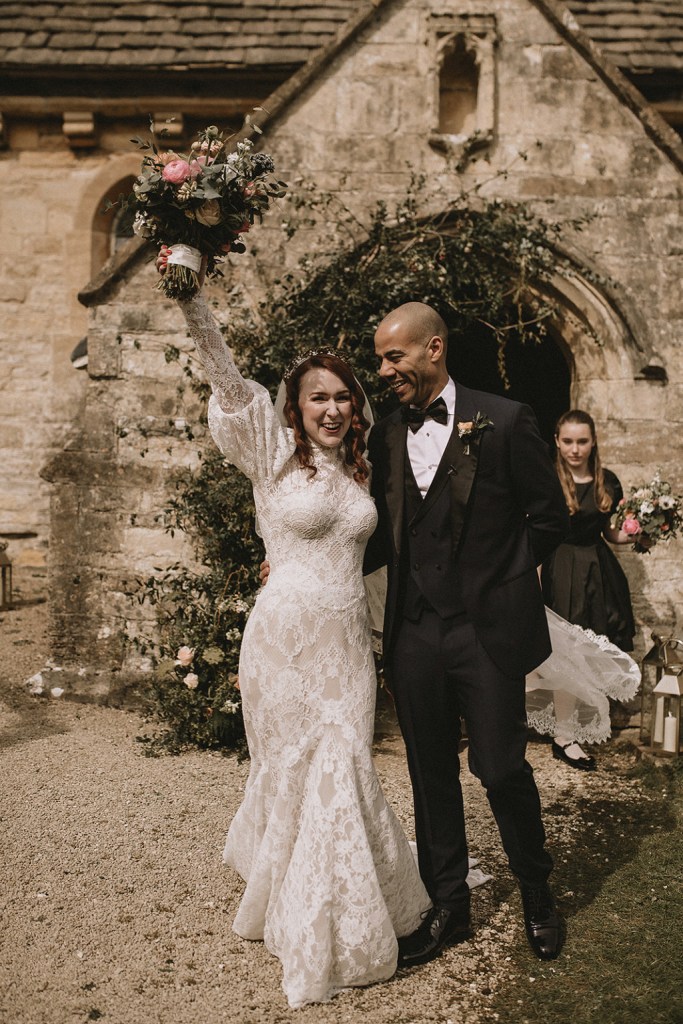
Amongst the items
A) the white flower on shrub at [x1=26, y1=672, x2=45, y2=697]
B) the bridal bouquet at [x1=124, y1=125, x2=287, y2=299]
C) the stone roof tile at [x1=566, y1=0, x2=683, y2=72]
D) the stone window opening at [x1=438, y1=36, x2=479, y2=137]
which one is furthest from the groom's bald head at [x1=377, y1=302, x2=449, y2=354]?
the stone roof tile at [x1=566, y1=0, x2=683, y2=72]

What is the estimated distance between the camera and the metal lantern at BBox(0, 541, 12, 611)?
28.4ft

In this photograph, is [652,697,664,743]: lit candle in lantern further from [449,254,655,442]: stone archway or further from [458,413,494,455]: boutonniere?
[458,413,494,455]: boutonniere

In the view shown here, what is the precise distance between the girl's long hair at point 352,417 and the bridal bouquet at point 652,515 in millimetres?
2363

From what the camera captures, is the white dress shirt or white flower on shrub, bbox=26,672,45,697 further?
white flower on shrub, bbox=26,672,45,697

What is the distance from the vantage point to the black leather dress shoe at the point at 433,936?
333 centimetres

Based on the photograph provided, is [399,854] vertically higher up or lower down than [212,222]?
lower down

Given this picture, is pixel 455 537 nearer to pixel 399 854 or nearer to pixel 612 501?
pixel 399 854

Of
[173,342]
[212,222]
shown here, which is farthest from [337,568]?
[173,342]

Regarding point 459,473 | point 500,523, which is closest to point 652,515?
point 500,523

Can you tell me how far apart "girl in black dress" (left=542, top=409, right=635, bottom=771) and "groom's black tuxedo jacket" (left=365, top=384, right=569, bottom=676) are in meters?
2.28

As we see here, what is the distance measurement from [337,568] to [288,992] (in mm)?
1462

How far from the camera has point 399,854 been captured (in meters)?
3.31

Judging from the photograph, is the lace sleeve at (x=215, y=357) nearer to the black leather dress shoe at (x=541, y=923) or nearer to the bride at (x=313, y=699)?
the bride at (x=313, y=699)

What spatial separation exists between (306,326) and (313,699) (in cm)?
342
